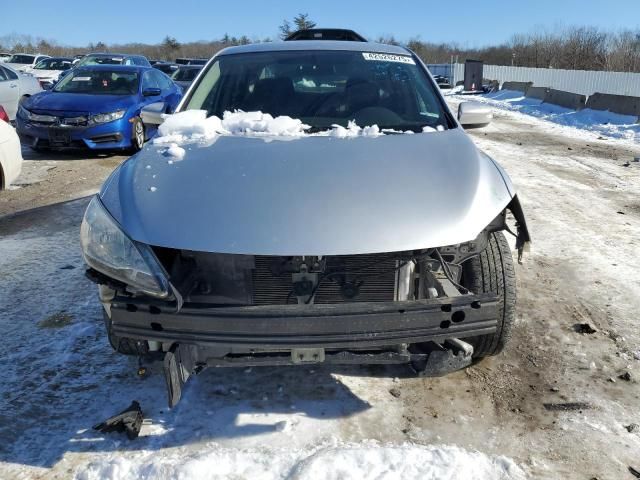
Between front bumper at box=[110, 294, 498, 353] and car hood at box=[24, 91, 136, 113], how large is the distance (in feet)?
24.6

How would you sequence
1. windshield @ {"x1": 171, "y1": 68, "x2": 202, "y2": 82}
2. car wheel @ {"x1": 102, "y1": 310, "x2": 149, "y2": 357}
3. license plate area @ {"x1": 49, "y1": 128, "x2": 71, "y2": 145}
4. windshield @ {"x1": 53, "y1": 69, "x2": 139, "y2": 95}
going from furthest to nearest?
1. windshield @ {"x1": 171, "y1": 68, "x2": 202, "y2": 82}
2. windshield @ {"x1": 53, "y1": 69, "x2": 139, "y2": 95}
3. license plate area @ {"x1": 49, "y1": 128, "x2": 71, "y2": 145}
4. car wheel @ {"x1": 102, "y1": 310, "x2": 149, "y2": 357}

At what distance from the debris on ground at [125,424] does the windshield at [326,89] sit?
184 cm

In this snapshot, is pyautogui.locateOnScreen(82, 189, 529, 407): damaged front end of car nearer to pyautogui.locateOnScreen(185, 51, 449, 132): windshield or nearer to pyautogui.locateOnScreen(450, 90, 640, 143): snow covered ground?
pyautogui.locateOnScreen(185, 51, 449, 132): windshield

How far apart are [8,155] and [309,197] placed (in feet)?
18.0

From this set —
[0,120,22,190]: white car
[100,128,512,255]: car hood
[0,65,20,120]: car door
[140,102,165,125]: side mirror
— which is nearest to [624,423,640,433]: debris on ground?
[100,128,512,255]: car hood

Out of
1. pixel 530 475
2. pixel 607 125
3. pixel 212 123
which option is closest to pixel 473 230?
pixel 530 475

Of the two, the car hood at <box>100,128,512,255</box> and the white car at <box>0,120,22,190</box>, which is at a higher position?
the car hood at <box>100,128,512,255</box>

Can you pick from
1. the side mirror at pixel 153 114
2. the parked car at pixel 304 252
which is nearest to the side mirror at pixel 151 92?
the side mirror at pixel 153 114

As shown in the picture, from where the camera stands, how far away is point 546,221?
18.3ft

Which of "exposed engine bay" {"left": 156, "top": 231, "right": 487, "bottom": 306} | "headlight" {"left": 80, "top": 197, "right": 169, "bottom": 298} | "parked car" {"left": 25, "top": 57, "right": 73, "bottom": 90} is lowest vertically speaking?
"parked car" {"left": 25, "top": 57, "right": 73, "bottom": 90}

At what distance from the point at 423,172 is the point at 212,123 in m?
1.40

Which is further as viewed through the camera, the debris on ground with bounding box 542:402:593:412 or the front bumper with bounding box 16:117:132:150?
the front bumper with bounding box 16:117:132:150

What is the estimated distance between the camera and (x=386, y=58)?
3.89 metres

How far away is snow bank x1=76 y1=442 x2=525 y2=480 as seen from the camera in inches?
85.2
